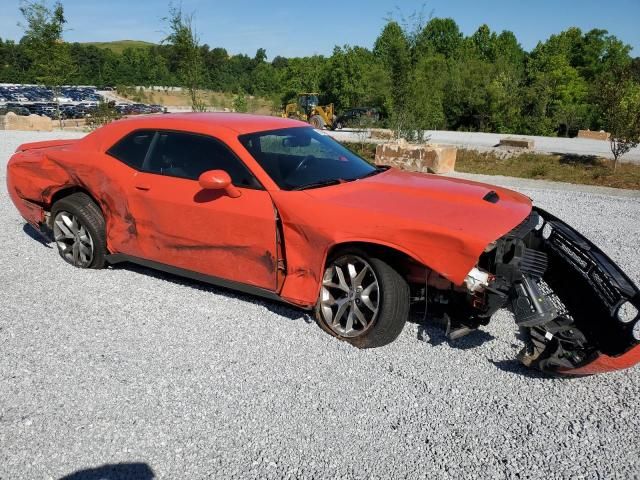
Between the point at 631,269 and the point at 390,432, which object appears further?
the point at 631,269

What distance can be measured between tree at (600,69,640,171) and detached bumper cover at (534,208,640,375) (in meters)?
13.4

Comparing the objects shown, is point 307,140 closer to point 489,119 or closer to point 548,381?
point 548,381

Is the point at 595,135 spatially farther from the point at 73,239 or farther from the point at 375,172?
the point at 73,239

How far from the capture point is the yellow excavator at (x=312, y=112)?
3158 cm

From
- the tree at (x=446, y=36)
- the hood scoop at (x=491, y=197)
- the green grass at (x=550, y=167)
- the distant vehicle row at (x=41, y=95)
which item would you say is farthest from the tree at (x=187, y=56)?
the tree at (x=446, y=36)

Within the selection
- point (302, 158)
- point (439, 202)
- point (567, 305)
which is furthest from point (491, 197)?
point (302, 158)

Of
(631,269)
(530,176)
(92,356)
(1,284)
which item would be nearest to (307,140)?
(92,356)

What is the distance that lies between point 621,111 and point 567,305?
1437 centimetres

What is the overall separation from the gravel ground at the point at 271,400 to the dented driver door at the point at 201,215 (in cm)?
43

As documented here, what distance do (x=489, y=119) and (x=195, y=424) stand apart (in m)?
38.4

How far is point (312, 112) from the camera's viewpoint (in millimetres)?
33438

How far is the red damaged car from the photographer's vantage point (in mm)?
3367

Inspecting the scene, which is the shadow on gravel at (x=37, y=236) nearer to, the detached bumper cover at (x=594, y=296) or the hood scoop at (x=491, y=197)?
the hood scoop at (x=491, y=197)

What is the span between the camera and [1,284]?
511 cm
